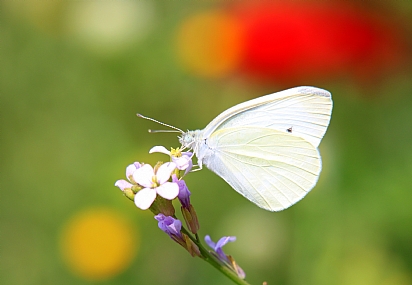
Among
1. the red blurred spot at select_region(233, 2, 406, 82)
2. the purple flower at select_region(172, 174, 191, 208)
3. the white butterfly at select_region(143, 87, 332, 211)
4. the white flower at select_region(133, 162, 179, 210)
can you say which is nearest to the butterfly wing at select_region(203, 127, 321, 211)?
the white butterfly at select_region(143, 87, 332, 211)

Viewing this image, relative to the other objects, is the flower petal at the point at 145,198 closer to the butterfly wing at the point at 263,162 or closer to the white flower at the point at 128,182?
the white flower at the point at 128,182

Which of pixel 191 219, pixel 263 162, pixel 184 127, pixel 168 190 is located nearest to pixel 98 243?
pixel 184 127

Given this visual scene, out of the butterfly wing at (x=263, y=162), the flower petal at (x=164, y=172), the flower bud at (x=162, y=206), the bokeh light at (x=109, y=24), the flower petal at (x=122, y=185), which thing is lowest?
the butterfly wing at (x=263, y=162)

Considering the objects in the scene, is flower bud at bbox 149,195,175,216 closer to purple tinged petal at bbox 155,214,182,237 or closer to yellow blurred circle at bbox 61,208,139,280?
purple tinged petal at bbox 155,214,182,237

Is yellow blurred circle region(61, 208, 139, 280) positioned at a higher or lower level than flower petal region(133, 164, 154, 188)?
lower

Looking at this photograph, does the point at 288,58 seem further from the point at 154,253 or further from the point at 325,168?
the point at 154,253

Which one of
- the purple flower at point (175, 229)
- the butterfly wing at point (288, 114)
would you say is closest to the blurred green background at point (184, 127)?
the butterfly wing at point (288, 114)
